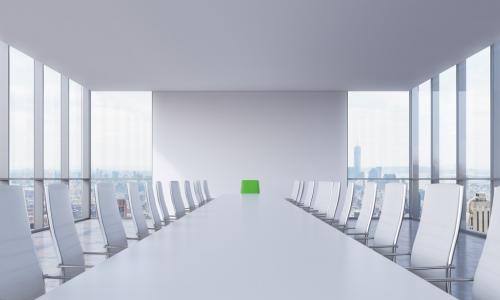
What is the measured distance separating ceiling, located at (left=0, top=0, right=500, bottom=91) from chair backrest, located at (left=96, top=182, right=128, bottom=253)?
116 inches

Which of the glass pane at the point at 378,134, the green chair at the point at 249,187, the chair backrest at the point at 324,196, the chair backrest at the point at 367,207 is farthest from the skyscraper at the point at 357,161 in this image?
the chair backrest at the point at 367,207

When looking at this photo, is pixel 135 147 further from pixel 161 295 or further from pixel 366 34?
pixel 161 295

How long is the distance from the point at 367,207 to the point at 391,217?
0.72 meters

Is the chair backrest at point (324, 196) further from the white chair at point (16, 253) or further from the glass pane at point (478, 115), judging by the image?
the white chair at point (16, 253)

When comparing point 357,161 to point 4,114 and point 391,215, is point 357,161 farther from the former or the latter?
point 391,215

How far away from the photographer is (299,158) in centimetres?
1214

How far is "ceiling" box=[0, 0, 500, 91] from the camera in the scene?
612 centimetres

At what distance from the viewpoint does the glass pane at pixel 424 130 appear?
1107 cm

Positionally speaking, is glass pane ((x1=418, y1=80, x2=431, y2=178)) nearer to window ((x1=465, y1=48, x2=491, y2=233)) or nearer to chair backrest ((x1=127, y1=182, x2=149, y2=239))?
window ((x1=465, y1=48, x2=491, y2=233))

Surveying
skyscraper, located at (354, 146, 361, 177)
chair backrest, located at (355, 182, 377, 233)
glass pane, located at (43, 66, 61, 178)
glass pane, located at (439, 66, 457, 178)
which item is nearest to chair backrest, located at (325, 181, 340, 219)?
chair backrest, located at (355, 182, 377, 233)

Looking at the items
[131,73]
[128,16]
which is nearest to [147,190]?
[128,16]

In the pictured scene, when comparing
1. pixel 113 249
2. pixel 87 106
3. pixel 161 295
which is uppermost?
pixel 87 106

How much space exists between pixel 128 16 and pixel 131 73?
366cm

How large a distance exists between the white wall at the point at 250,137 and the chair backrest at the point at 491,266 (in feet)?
32.3
